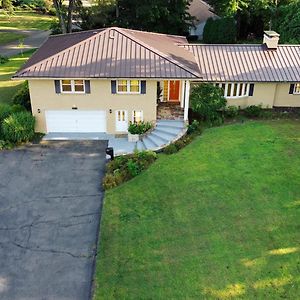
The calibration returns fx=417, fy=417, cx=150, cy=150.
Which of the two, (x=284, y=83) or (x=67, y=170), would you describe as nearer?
(x=67, y=170)

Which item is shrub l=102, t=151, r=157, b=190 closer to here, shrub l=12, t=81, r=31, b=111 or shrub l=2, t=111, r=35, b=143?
shrub l=2, t=111, r=35, b=143

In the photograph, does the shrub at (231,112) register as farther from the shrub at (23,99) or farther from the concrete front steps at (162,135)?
the shrub at (23,99)

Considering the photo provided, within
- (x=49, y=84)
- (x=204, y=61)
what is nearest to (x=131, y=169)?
(x=49, y=84)

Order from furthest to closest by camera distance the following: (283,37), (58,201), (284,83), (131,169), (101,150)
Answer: (283,37) → (284,83) → (101,150) → (131,169) → (58,201)

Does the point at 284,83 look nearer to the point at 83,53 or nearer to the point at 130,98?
the point at 130,98

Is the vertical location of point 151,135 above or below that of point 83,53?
below

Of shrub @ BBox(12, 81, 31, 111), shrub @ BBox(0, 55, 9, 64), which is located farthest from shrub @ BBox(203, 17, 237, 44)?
shrub @ BBox(12, 81, 31, 111)

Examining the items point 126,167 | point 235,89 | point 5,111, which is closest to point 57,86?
point 5,111
